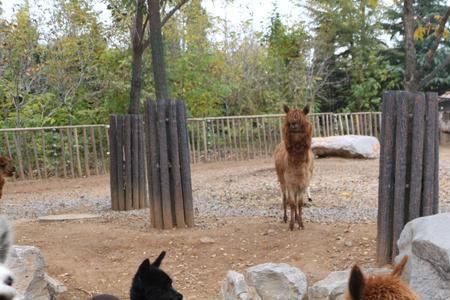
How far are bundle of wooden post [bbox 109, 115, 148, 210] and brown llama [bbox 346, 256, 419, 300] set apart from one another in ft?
26.3

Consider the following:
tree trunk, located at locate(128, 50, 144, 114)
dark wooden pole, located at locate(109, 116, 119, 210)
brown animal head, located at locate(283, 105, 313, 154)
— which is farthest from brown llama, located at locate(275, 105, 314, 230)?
tree trunk, located at locate(128, 50, 144, 114)

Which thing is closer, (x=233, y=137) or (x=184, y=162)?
(x=184, y=162)

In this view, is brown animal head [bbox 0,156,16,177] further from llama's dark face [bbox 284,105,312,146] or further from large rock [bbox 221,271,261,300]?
large rock [bbox 221,271,261,300]

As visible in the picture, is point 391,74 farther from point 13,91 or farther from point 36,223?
point 36,223

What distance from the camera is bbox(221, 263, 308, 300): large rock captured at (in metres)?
5.46

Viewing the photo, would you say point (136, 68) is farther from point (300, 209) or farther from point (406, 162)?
point (406, 162)

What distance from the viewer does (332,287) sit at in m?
5.06

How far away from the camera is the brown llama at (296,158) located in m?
7.82

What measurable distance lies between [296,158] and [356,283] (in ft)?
19.8

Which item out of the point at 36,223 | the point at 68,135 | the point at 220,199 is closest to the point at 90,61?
the point at 68,135

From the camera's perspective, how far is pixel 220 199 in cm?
1098

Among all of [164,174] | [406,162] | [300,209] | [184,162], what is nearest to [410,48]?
[406,162]

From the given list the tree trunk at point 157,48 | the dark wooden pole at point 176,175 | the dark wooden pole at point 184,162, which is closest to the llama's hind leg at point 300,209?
the dark wooden pole at point 184,162

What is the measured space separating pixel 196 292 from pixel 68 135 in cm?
995
